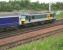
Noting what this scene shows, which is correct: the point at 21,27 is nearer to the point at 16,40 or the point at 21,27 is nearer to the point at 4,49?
the point at 16,40

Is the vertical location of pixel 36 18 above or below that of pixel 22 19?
below

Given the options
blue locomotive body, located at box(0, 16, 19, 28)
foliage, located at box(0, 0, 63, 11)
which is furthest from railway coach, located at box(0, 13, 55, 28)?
foliage, located at box(0, 0, 63, 11)

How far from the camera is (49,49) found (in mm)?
13953

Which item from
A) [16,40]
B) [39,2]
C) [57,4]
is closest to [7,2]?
[39,2]

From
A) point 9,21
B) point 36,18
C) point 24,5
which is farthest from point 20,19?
point 24,5

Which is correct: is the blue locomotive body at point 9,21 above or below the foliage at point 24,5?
above

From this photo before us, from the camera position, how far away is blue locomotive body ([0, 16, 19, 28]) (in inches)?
938

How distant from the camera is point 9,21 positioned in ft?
82.5

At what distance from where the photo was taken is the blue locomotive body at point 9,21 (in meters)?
23.8

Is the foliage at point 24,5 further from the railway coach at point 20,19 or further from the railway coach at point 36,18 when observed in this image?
the railway coach at point 20,19

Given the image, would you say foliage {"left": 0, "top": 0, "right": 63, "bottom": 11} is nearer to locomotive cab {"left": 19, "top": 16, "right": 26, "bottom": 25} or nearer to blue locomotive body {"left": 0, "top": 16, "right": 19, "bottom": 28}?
locomotive cab {"left": 19, "top": 16, "right": 26, "bottom": 25}

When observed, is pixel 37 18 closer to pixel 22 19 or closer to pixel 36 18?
pixel 36 18

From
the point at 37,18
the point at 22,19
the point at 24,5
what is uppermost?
the point at 22,19

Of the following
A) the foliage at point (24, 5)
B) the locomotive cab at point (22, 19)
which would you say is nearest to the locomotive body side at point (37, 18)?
the locomotive cab at point (22, 19)
